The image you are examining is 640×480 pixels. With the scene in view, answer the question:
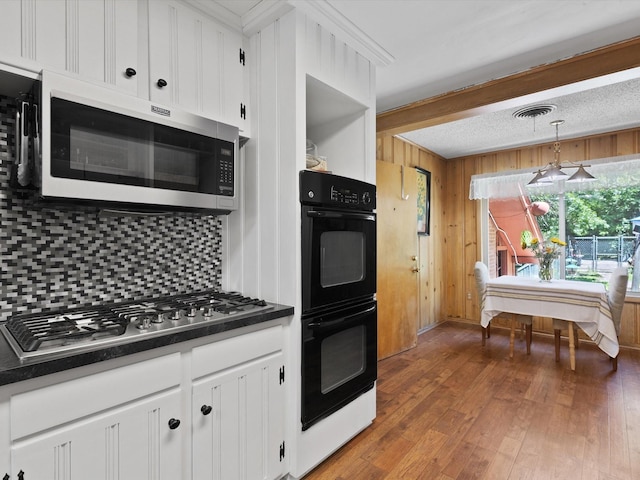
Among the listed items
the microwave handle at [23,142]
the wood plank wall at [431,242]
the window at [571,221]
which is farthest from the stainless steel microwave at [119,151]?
the window at [571,221]

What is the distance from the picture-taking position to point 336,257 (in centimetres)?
189

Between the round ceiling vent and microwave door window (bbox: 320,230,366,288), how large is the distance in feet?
7.39

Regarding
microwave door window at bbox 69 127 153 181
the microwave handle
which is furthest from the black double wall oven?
the microwave handle

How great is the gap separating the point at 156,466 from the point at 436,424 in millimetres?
1778

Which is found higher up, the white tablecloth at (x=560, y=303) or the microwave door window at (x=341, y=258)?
the microwave door window at (x=341, y=258)

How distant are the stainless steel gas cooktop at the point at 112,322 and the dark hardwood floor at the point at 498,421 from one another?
105 cm

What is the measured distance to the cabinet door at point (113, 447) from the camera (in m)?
0.95

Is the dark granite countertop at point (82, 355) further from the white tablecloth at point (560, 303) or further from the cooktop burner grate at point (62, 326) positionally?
the white tablecloth at point (560, 303)

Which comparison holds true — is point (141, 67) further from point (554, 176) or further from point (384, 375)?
point (554, 176)

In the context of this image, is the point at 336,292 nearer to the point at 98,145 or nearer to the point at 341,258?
the point at 341,258

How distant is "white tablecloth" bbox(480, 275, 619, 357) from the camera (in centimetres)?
301

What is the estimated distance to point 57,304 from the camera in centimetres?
146

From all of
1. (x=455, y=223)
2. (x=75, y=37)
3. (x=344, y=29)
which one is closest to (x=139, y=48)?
(x=75, y=37)

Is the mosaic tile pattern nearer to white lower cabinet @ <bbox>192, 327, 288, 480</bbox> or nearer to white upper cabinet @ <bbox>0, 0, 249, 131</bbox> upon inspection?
white upper cabinet @ <bbox>0, 0, 249, 131</bbox>
